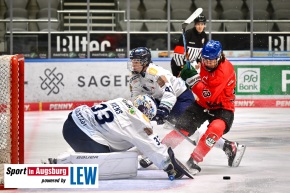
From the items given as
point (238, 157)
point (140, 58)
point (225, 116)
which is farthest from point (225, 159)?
point (140, 58)

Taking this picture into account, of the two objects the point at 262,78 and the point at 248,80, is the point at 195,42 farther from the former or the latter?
the point at 262,78

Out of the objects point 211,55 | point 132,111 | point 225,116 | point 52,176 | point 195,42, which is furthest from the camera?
point 195,42

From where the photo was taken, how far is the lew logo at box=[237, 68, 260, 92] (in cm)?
1293

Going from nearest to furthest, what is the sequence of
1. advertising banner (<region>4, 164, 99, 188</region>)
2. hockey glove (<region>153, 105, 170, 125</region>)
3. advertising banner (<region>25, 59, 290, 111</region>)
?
advertising banner (<region>4, 164, 99, 188</region>) → hockey glove (<region>153, 105, 170, 125</region>) → advertising banner (<region>25, 59, 290, 111</region>)

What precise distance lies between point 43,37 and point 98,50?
0.93 metres

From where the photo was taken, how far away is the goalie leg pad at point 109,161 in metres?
5.94

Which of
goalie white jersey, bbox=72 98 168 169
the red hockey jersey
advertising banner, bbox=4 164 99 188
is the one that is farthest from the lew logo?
advertising banner, bbox=4 164 99 188

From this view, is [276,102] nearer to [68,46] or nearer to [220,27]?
[220,27]

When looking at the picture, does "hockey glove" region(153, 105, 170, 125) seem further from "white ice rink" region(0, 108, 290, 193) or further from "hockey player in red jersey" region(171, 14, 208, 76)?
"hockey player in red jersey" region(171, 14, 208, 76)

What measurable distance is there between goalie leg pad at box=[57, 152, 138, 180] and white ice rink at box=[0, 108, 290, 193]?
8 centimetres

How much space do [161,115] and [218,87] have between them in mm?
546

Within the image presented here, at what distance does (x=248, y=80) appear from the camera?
42.6ft

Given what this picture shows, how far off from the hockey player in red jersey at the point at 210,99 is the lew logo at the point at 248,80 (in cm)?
628

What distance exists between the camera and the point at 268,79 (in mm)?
13031
